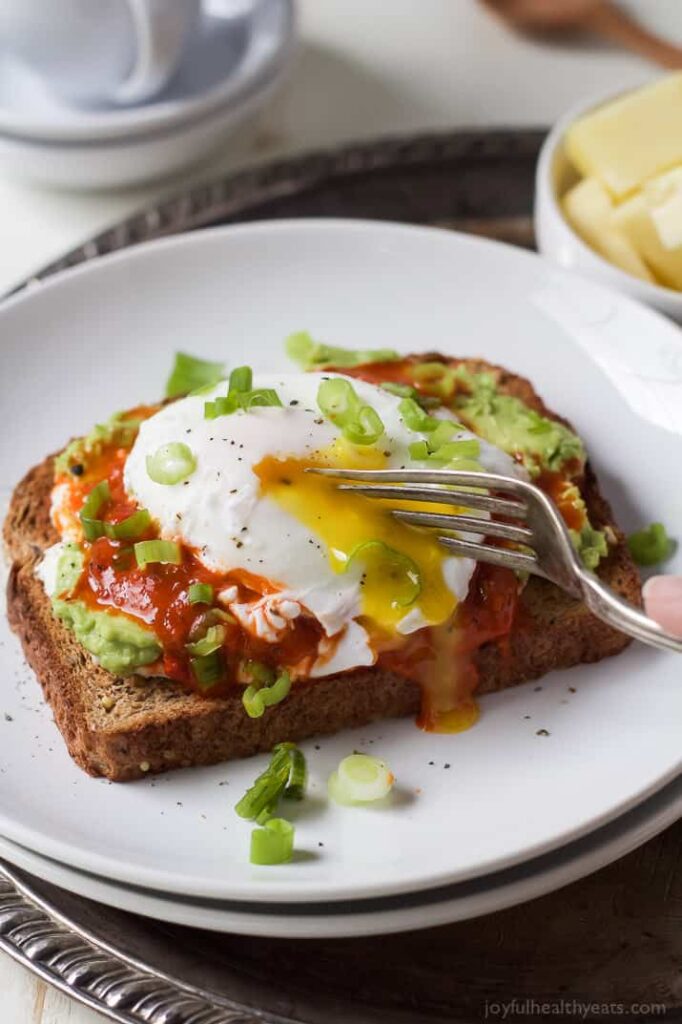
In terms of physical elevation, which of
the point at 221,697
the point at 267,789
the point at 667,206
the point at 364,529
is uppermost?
the point at 667,206

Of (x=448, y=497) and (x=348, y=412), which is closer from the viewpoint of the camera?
(x=448, y=497)

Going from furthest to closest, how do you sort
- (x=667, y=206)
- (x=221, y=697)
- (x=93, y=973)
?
(x=667, y=206), (x=221, y=697), (x=93, y=973)

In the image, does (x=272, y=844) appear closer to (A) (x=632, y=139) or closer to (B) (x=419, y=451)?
(B) (x=419, y=451)

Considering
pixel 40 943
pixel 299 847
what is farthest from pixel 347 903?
pixel 40 943

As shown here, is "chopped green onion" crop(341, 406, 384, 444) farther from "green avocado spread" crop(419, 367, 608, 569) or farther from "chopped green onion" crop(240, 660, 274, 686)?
"chopped green onion" crop(240, 660, 274, 686)

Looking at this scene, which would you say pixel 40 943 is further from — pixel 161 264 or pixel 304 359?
pixel 161 264

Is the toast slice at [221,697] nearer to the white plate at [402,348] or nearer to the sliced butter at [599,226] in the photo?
the white plate at [402,348]

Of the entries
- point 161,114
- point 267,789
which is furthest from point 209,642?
point 161,114

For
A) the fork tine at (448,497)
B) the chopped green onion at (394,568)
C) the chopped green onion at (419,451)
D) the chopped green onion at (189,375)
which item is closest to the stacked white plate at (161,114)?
the chopped green onion at (189,375)

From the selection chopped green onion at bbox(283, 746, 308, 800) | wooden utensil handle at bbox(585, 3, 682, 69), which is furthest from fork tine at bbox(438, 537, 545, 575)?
wooden utensil handle at bbox(585, 3, 682, 69)

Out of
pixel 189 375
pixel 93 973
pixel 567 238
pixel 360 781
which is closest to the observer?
pixel 93 973
